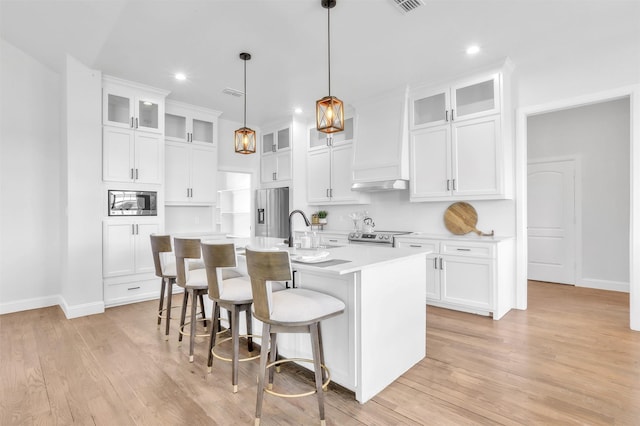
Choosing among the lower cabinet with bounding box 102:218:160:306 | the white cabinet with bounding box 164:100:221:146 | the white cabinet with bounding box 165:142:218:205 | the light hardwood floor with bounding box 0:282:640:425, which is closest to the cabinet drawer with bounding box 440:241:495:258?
the light hardwood floor with bounding box 0:282:640:425

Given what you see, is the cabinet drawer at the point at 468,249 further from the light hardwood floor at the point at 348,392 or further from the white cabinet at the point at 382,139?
the white cabinet at the point at 382,139

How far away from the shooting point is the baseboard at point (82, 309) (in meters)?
3.68

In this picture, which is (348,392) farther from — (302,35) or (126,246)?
(126,246)

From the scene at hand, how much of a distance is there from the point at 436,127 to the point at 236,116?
3.41 metres

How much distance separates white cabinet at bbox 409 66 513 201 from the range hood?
0.17m

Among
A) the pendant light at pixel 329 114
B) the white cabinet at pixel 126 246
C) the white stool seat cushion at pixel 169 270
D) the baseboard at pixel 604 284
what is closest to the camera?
the pendant light at pixel 329 114

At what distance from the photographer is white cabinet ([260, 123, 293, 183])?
5738mm

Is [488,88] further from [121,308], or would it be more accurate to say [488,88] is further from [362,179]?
[121,308]

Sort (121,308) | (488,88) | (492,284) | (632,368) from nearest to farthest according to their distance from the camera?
(632,368)
(492,284)
(488,88)
(121,308)

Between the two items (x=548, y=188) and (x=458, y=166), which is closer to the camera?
(x=458, y=166)

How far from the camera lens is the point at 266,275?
1.71 meters

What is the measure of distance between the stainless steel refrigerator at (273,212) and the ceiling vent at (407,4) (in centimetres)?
356

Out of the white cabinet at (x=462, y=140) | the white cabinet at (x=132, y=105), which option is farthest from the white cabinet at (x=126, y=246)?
the white cabinet at (x=462, y=140)

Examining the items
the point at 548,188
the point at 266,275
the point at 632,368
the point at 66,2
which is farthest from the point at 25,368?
the point at 548,188
